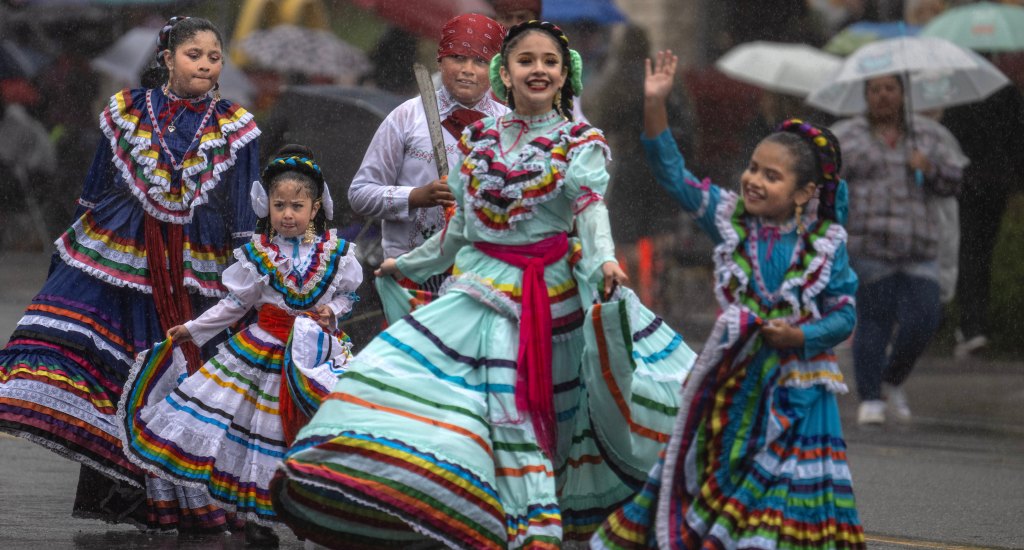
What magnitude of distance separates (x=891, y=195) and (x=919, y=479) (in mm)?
2681

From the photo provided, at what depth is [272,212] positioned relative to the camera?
7430 mm

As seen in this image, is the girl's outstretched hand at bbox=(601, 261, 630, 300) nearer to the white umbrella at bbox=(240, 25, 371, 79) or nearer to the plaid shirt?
the plaid shirt

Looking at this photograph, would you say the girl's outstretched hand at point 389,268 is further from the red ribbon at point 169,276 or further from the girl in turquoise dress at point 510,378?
the red ribbon at point 169,276

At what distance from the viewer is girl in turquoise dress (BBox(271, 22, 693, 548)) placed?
6082 millimetres

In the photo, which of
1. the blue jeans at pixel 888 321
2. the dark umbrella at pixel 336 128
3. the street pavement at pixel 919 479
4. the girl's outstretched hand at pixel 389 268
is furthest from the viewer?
the blue jeans at pixel 888 321

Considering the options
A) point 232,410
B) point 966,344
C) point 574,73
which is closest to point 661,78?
point 574,73

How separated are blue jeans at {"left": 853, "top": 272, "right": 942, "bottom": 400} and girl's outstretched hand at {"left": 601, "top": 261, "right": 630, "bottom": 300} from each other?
6119 mm

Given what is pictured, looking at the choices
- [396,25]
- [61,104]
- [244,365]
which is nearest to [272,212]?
[244,365]

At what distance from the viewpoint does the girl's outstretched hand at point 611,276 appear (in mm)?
6266

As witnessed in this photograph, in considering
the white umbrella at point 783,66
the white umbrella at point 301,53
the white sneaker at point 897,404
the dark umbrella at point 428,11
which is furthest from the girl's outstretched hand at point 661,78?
the dark umbrella at point 428,11

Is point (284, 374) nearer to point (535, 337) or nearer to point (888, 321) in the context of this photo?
point (535, 337)

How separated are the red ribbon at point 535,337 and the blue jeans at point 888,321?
19.4 feet

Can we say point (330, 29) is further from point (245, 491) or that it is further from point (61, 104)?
point (245, 491)

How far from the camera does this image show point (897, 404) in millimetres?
12500
